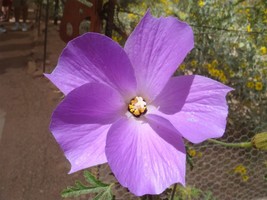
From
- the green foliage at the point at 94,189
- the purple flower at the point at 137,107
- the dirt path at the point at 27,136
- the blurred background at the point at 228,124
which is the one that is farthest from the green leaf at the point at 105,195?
the dirt path at the point at 27,136

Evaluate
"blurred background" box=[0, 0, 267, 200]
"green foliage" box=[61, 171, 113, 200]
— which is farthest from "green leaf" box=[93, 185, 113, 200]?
"blurred background" box=[0, 0, 267, 200]

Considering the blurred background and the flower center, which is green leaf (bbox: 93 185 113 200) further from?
the blurred background

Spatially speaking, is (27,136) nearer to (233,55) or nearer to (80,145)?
(233,55)

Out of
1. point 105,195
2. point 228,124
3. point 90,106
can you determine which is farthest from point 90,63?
point 228,124

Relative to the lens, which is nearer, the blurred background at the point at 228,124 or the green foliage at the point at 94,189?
the green foliage at the point at 94,189

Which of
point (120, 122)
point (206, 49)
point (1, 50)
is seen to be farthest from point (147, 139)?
point (1, 50)

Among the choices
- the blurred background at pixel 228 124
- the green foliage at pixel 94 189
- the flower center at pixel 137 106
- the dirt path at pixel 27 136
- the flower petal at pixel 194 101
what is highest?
the flower petal at pixel 194 101

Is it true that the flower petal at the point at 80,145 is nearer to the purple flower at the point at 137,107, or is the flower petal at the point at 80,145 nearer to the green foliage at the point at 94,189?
the purple flower at the point at 137,107
